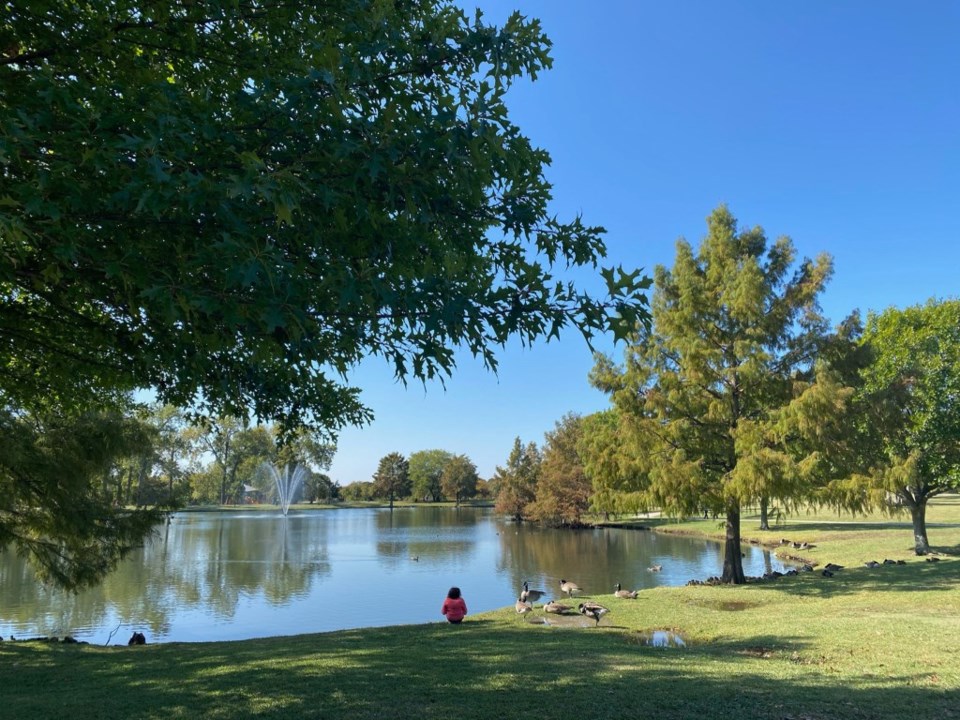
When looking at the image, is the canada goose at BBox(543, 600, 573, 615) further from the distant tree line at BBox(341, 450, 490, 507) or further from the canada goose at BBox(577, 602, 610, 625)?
the distant tree line at BBox(341, 450, 490, 507)

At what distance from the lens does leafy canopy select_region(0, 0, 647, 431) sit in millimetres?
3342

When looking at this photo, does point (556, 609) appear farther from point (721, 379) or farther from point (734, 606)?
point (721, 379)

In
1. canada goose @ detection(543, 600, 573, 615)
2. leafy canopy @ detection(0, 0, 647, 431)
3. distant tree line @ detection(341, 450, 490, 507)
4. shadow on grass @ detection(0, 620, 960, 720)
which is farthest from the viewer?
distant tree line @ detection(341, 450, 490, 507)

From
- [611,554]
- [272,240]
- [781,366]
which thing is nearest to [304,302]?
[272,240]

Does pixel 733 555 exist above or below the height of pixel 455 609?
above

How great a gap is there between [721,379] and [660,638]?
9.23m

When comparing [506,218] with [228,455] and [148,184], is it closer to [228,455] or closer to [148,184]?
[148,184]

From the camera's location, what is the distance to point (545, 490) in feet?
195

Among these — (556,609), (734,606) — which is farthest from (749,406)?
(556,609)

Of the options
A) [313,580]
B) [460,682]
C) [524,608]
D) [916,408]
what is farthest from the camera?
[313,580]

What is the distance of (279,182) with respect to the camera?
3379 millimetres

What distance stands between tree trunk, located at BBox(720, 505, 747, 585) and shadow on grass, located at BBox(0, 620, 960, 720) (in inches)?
362

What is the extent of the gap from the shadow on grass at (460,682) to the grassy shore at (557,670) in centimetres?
3

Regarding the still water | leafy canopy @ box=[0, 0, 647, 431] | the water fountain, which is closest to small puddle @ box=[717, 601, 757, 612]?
the still water
